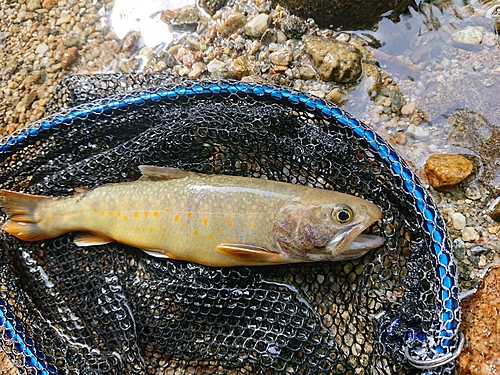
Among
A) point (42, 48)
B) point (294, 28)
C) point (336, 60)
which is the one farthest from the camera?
point (42, 48)

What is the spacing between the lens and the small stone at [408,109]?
3.58 metres

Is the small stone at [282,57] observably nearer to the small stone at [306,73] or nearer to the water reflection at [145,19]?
the small stone at [306,73]

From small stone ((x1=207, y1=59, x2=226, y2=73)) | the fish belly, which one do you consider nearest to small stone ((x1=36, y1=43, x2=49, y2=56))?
small stone ((x1=207, y1=59, x2=226, y2=73))

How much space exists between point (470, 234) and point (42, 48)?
4.66m

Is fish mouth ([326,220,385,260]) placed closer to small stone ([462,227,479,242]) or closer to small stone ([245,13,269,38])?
small stone ([462,227,479,242])

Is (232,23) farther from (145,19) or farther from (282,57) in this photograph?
(145,19)

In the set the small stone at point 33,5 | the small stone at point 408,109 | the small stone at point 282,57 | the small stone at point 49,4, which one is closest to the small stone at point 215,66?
the small stone at point 282,57

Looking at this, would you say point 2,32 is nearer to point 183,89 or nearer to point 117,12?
point 117,12

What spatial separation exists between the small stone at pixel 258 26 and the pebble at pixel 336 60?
0.55 metres

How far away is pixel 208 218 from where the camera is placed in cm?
271

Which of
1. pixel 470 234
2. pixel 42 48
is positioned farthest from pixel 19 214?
pixel 470 234

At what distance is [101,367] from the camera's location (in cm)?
270

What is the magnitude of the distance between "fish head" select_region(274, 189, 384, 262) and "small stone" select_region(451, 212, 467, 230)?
92 cm

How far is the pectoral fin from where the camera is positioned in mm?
2592
